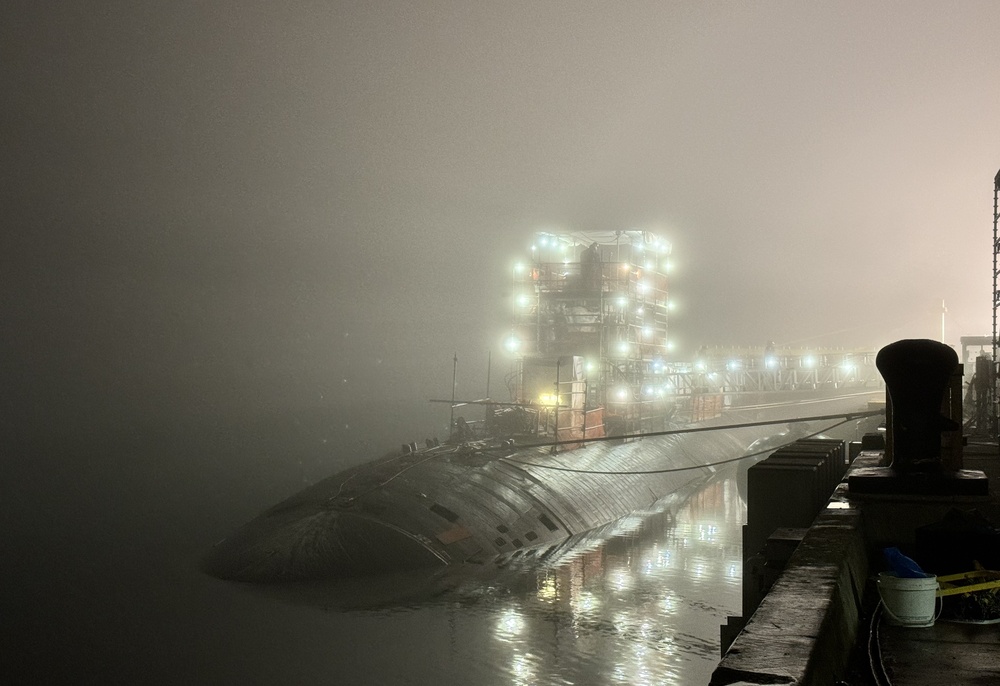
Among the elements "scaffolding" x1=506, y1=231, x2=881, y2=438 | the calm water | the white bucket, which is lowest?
the calm water

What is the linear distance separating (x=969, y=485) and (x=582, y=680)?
10.1 metres

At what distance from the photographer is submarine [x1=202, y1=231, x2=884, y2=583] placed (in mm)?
25000

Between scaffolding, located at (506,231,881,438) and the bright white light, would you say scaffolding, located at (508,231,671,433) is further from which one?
the bright white light

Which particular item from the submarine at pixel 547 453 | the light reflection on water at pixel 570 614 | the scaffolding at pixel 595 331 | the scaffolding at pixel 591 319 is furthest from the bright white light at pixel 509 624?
the scaffolding at pixel 591 319

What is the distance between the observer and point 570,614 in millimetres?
22828

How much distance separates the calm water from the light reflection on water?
0.06 m

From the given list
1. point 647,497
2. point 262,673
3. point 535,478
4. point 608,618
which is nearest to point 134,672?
point 262,673

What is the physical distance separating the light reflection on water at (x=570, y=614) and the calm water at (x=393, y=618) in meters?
Result: 0.06

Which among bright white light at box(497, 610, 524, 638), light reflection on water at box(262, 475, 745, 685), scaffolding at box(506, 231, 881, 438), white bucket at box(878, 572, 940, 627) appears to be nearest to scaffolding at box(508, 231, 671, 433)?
scaffolding at box(506, 231, 881, 438)

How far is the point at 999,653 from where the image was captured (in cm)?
702

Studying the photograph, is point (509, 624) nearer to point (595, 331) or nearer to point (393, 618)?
point (393, 618)

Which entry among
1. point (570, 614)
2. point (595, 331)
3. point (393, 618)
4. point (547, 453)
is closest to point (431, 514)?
point (393, 618)

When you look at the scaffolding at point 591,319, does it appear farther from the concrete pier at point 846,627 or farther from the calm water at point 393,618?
the concrete pier at point 846,627

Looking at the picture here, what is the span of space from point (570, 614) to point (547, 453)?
13303 mm
